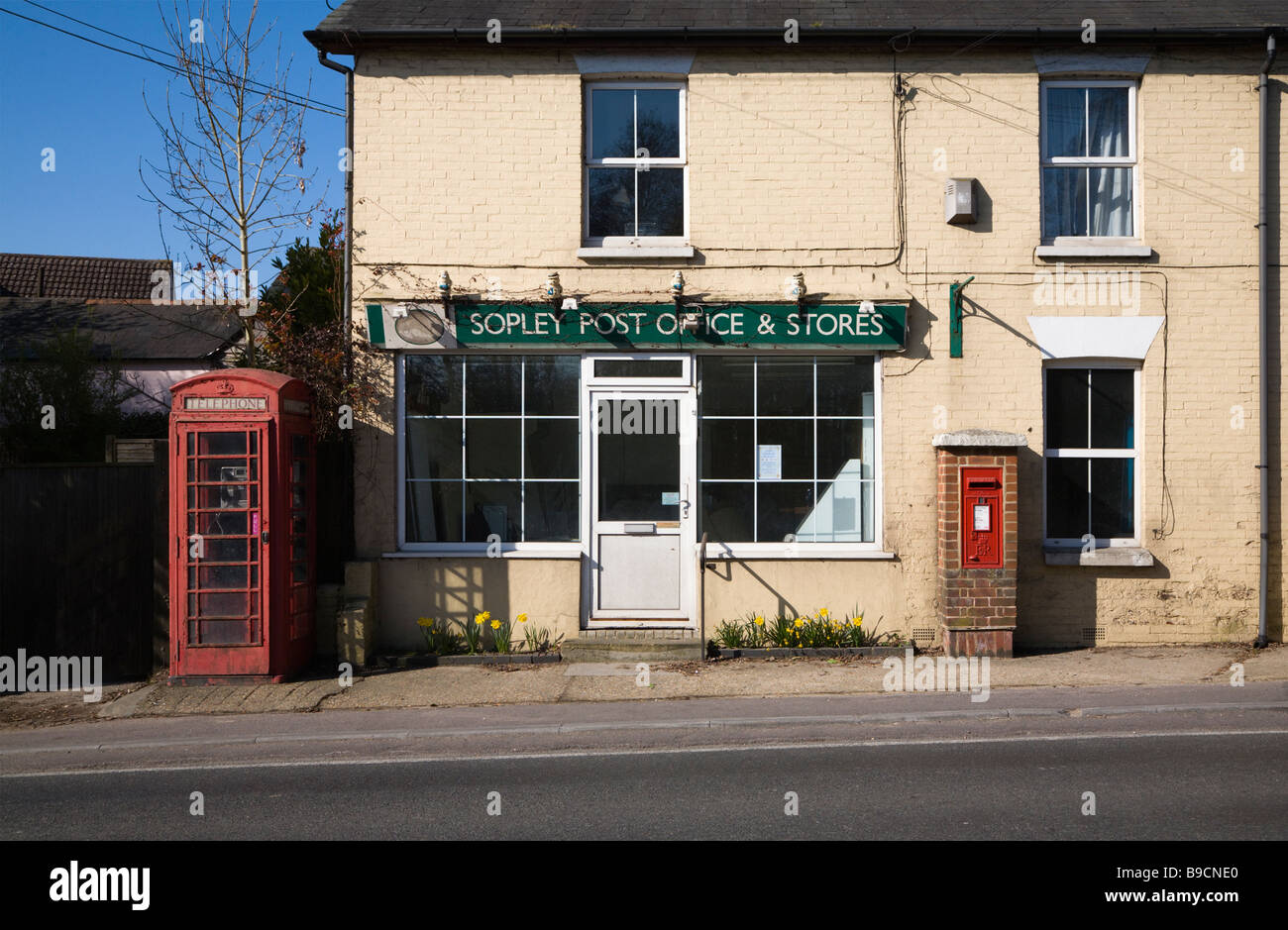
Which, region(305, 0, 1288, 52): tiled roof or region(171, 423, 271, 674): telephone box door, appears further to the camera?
region(305, 0, 1288, 52): tiled roof

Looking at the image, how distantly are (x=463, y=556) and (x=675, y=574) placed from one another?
218 centimetres

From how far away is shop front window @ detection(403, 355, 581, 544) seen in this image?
11078 mm

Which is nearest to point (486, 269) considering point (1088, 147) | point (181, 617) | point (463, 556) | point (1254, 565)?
point (463, 556)

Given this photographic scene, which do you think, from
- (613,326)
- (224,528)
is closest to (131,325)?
(224,528)

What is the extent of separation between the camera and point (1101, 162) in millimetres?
10977

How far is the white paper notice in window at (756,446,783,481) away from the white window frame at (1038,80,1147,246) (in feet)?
11.5

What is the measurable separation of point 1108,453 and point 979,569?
204 cm

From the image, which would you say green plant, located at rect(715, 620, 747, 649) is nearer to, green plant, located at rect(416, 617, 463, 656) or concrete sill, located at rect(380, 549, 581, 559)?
concrete sill, located at rect(380, 549, 581, 559)

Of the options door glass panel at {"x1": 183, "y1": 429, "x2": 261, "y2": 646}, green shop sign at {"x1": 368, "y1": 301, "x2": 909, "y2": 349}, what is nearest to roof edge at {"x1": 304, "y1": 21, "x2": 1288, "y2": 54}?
green shop sign at {"x1": 368, "y1": 301, "x2": 909, "y2": 349}

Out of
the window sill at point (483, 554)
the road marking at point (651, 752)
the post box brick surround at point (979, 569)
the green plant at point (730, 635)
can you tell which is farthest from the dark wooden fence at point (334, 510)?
the post box brick surround at point (979, 569)

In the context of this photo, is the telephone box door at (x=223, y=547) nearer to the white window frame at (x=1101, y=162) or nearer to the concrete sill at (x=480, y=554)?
the concrete sill at (x=480, y=554)

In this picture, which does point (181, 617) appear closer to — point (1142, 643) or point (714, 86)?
point (714, 86)

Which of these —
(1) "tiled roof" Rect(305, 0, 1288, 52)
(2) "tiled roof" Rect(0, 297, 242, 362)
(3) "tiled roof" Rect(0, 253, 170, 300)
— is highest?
(3) "tiled roof" Rect(0, 253, 170, 300)

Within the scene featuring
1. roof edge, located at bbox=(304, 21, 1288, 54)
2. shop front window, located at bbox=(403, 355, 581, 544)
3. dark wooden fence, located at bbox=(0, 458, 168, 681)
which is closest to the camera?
dark wooden fence, located at bbox=(0, 458, 168, 681)
